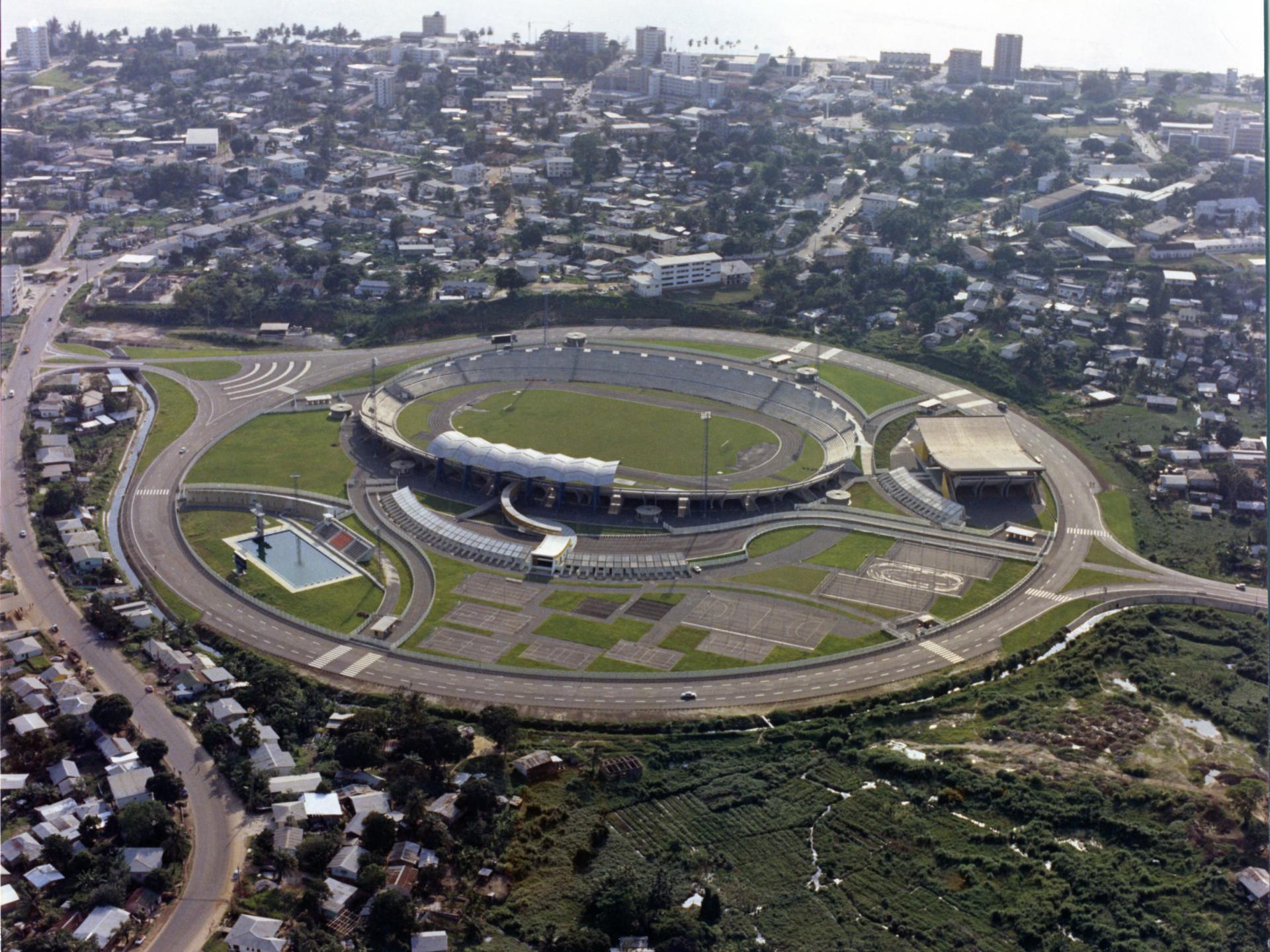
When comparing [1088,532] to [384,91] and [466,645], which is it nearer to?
[466,645]

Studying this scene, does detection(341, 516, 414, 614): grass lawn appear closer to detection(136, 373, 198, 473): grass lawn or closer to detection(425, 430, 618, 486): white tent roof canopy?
detection(425, 430, 618, 486): white tent roof canopy

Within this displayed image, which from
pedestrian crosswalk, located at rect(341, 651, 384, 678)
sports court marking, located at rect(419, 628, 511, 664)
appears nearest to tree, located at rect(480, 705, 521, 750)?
sports court marking, located at rect(419, 628, 511, 664)

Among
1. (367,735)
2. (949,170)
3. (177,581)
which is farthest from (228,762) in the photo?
(949,170)

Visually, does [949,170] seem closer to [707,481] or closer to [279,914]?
[707,481]

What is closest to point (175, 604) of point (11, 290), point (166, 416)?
point (166, 416)

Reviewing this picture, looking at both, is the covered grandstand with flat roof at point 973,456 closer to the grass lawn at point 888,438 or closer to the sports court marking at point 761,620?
the grass lawn at point 888,438
